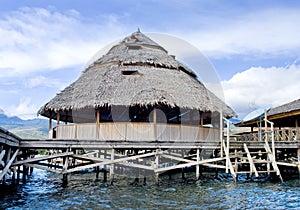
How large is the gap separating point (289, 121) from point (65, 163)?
17598 millimetres

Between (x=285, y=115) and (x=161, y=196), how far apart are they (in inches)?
456

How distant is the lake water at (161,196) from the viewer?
10195 mm

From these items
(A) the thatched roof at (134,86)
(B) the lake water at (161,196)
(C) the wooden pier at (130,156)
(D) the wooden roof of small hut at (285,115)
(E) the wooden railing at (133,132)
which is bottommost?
(B) the lake water at (161,196)

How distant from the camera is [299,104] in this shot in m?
19.5

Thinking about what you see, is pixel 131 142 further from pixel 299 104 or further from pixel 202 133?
pixel 299 104

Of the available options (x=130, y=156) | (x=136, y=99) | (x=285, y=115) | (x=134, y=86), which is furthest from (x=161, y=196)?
(x=285, y=115)

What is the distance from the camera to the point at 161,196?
11562 mm

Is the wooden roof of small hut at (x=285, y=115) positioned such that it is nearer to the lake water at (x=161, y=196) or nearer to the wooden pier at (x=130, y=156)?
the wooden pier at (x=130, y=156)

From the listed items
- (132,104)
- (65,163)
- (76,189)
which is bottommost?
(76,189)

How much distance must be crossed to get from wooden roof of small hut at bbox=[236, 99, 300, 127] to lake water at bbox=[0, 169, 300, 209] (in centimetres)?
539

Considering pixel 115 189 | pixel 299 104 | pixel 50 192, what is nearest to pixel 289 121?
pixel 299 104

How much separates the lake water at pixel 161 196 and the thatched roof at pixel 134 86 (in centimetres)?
391

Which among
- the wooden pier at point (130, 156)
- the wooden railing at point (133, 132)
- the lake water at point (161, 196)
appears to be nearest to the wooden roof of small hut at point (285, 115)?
the wooden pier at point (130, 156)

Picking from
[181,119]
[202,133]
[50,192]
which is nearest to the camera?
[50,192]
